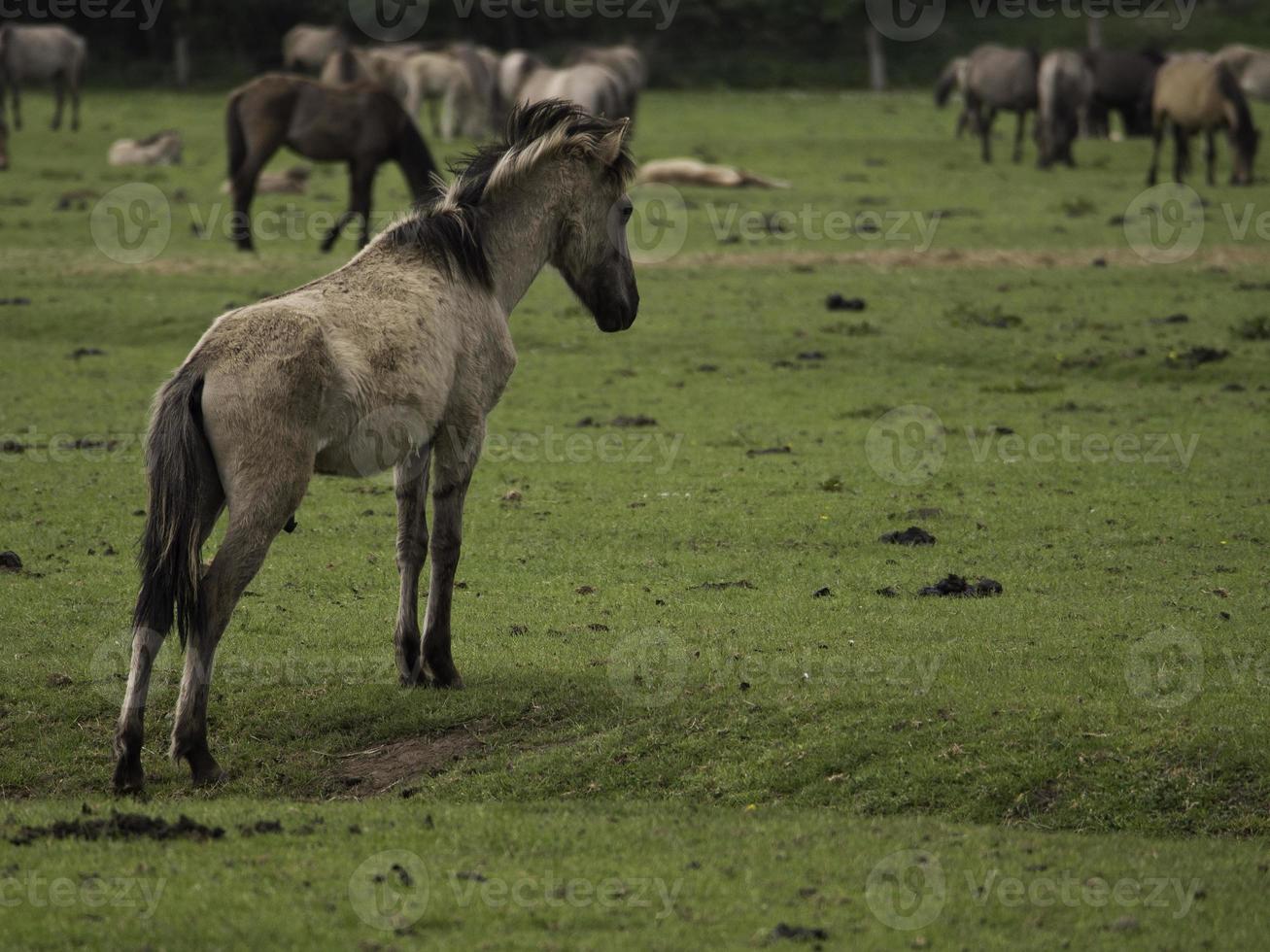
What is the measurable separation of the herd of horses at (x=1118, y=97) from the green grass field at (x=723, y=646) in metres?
11.8

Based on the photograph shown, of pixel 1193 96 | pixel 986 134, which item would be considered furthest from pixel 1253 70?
pixel 1193 96

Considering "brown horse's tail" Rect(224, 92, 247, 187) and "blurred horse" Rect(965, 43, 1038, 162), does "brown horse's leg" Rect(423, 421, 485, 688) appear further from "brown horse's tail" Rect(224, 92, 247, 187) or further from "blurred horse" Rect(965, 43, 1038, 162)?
"blurred horse" Rect(965, 43, 1038, 162)

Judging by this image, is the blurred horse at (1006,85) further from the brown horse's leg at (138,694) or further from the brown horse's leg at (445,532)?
the brown horse's leg at (138,694)

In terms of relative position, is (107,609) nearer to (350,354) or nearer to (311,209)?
(350,354)

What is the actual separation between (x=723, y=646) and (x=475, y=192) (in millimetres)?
3022

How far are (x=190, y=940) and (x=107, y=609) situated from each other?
5147 millimetres

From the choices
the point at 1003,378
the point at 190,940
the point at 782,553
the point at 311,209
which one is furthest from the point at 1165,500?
the point at 311,209

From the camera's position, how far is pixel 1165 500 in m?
13.5

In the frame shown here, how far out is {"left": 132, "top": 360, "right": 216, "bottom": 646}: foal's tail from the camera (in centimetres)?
726

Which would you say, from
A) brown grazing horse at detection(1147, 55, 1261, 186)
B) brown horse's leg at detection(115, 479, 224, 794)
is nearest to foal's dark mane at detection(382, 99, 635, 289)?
brown horse's leg at detection(115, 479, 224, 794)

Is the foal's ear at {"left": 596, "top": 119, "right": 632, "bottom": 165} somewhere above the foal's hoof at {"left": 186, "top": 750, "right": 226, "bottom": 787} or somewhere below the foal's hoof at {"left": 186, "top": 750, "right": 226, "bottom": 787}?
above

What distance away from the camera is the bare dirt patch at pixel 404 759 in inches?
316

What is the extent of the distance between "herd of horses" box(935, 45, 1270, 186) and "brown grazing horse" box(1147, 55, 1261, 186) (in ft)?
0.07

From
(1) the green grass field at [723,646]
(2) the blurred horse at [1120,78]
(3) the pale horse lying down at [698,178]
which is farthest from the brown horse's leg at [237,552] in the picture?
(2) the blurred horse at [1120,78]
